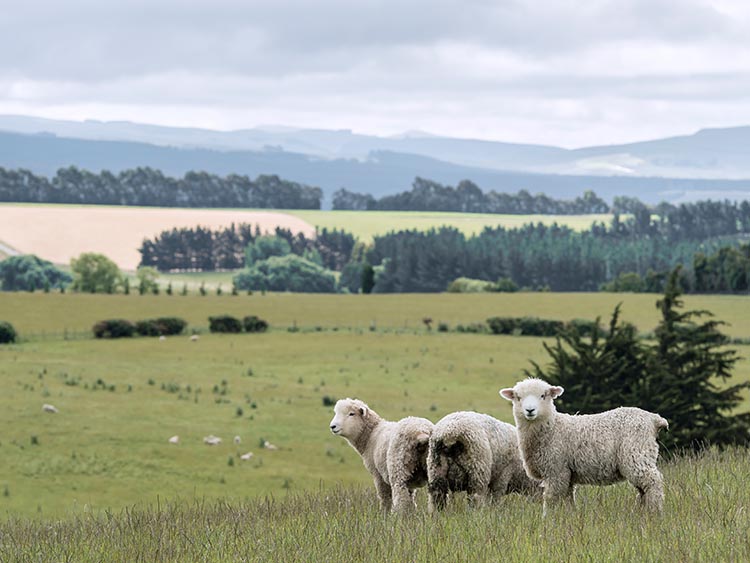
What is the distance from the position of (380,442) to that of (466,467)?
158cm

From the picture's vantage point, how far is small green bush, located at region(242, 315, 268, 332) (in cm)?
9862

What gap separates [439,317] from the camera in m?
112

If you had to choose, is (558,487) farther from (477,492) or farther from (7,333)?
(7,333)

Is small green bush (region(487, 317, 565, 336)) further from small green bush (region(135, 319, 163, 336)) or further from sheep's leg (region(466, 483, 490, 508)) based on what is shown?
sheep's leg (region(466, 483, 490, 508))

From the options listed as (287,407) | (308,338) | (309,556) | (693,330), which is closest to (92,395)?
(287,407)

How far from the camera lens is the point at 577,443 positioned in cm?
1111

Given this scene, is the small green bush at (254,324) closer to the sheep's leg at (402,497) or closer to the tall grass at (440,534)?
the sheep's leg at (402,497)

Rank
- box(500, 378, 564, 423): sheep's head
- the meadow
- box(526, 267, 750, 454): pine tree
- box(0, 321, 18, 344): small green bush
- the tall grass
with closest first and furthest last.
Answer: the tall grass < the meadow < box(500, 378, 564, 423): sheep's head < box(526, 267, 750, 454): pine tree < box(0, 321, 18, 344): small green bush

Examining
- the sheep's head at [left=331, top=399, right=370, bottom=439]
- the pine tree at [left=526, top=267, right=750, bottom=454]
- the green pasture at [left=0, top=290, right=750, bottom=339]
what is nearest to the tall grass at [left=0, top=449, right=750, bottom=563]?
the sheep's head at [left=331, top=399, right=370, bottom=439]

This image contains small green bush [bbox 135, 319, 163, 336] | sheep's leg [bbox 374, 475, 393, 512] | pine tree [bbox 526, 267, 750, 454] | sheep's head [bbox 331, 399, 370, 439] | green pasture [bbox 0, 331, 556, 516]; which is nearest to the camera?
sheep's leg [bbox 374, 475, 393, 512]

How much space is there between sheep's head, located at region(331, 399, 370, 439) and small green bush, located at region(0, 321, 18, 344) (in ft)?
261

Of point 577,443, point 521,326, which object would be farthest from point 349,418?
point 521,326

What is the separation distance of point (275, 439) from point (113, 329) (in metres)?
46.5

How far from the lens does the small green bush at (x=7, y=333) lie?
87.6 metres
